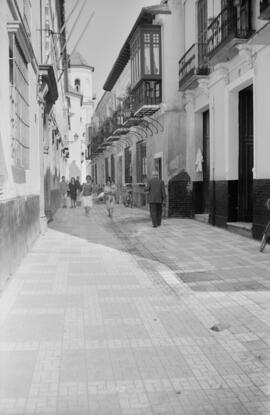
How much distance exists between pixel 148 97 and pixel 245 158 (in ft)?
23.9

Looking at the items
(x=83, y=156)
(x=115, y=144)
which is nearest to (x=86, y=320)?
(x=115, y=144)

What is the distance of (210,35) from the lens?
14.3 meters

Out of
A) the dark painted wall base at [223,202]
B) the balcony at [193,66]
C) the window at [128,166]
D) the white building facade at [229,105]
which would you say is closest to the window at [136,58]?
the white building facade at [229,105]

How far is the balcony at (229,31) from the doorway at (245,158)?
4.01 feet

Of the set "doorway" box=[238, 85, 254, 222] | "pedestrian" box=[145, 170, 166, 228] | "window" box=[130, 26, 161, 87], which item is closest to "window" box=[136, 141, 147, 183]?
"window" box=[130, 26, 161, 87]

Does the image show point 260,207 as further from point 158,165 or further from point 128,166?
point 128,166

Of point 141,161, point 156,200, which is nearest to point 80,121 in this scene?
point 141,161

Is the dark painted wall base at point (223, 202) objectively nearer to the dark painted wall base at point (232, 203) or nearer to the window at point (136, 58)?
the dark painted wall base at point (232, 203)

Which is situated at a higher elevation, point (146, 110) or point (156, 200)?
point (146, 110)

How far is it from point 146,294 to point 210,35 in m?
9.62

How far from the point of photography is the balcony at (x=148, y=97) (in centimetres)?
1939

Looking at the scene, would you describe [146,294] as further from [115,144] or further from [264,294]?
[115,144]

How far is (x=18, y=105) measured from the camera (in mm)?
9227

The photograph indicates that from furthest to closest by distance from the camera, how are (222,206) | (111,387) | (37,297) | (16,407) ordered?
(222,206), (37,297), (111,387), (16,407)
